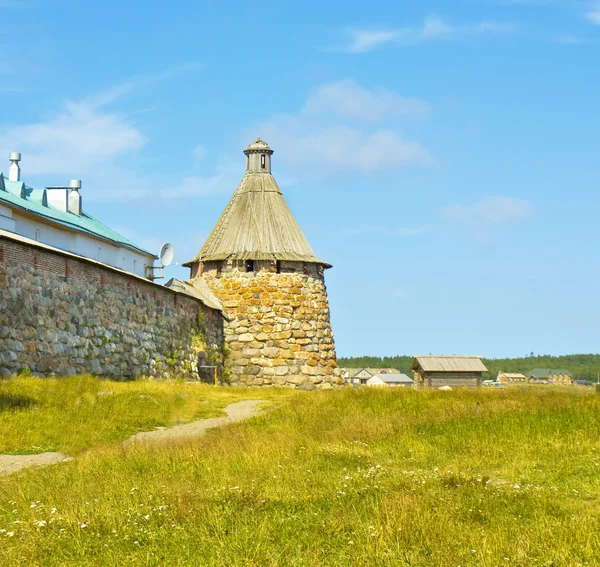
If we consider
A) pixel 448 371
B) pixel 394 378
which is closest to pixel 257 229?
pixel 448 371

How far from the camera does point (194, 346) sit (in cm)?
3002

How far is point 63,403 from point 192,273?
18546mm

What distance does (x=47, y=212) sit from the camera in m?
31.2

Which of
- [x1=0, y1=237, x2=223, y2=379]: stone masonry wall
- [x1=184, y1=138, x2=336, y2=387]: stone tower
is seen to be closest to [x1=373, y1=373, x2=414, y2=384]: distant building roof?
[x1=184, y1=138, x2=336, y2=387]: stone tower

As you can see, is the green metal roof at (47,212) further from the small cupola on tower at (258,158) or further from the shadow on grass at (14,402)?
the shadow on grass at (14,402)

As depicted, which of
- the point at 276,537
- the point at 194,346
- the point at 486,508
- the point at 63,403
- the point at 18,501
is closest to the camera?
the point at 276,537

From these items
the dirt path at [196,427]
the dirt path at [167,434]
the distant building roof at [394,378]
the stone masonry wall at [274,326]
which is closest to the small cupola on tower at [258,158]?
the stone masonry wall at [274,326]

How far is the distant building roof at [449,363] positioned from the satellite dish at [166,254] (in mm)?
15808

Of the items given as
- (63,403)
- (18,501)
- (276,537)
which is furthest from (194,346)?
(276,537)

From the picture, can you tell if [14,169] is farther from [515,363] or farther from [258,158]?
[515,363]

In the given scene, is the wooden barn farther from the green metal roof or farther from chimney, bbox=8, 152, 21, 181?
chimney, bbox=8, 152, 21, 181

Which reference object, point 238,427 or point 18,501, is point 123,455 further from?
point 238,427

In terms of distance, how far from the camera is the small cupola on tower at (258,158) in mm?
35625

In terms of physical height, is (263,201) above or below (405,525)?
above
